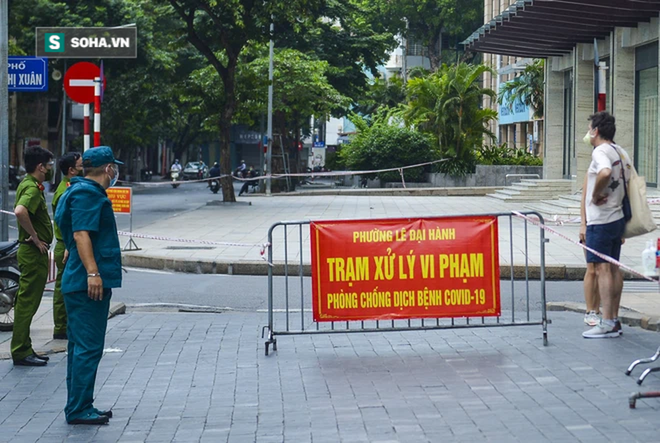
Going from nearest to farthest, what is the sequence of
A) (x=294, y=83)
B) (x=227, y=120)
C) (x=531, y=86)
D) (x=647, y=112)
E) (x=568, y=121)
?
(x=647, y=112) → (x=227, y=120) → (x=568, y=121) → (x=294, y=83) → (x=531, y=86)

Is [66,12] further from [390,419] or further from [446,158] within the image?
[390,419]

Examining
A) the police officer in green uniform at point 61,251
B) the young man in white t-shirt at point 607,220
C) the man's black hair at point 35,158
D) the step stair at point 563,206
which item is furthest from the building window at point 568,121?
the man's black hair at point 35,158

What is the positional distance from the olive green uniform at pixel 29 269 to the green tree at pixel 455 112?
35.0 meters

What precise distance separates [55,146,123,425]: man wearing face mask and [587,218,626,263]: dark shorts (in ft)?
14.3

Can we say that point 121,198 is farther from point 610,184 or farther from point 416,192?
point 416,192

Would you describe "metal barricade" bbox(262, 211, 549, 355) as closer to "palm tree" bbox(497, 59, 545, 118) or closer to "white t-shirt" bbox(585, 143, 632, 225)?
"white t-shirt" bbox(585, 143, 632, 225)

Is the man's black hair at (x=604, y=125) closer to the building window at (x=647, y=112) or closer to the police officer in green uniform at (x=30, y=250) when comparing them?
the police officer in green uniform at (x=30, y=250)

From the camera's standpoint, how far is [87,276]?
6371 mm

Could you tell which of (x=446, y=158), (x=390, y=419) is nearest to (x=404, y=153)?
(x=446, y=158)

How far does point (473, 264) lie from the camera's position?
873 cm

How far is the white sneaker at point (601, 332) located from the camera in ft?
29.9

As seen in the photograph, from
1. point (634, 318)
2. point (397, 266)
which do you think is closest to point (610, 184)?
point (634, 318)

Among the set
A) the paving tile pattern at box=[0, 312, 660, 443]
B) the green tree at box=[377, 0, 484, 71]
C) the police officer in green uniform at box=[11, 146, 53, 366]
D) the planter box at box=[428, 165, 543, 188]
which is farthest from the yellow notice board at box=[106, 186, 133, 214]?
the green tree at box=[377, 0, 484, 71]

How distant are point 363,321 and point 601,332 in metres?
1.97
